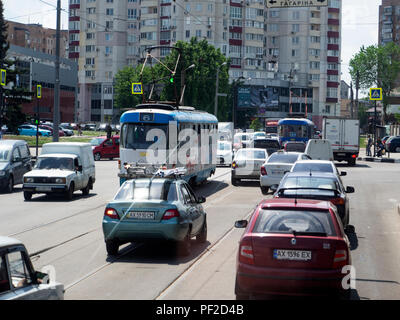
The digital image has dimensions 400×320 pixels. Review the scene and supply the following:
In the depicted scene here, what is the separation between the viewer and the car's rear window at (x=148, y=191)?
12656mm

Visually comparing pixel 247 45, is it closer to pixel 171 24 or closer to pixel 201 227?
pixel 171 24

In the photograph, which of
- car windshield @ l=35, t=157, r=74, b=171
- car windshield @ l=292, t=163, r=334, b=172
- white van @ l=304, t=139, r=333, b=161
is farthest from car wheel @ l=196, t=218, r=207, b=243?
white van @ l=304, t=139, r=333, b=161

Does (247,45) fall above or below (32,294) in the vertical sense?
above

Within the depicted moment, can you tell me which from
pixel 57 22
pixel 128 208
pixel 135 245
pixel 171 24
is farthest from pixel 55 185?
pixel 171 24

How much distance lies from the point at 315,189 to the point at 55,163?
12.5m

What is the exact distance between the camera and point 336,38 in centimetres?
12512

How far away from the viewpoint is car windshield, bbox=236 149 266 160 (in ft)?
97.8

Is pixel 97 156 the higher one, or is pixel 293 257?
pixel 293 257

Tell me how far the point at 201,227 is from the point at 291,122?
39.4 meters

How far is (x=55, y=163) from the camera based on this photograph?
24781mm

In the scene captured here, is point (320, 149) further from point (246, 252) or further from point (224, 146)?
point (246, 252)

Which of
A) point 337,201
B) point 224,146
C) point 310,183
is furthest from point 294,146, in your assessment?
point 337,201

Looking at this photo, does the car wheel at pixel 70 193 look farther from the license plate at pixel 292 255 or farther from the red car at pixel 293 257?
the license plate at pixel 292 255

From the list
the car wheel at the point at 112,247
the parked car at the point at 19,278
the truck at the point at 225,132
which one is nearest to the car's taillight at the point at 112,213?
the car wheel at the point at 112,247
